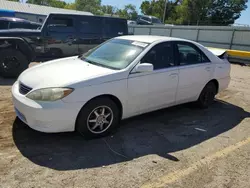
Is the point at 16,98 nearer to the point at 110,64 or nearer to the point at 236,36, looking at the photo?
the point at 110,64

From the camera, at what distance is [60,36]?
27.9ft

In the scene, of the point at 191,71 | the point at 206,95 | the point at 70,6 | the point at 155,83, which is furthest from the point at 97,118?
the point at 70,6

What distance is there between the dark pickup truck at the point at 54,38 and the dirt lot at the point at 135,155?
282cm

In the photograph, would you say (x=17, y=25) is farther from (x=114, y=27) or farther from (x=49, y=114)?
(x=49, y=114)

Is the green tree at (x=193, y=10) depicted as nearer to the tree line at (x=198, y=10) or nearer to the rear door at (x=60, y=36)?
the tree line at (x=198, y=10)

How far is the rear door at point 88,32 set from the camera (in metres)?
8.91

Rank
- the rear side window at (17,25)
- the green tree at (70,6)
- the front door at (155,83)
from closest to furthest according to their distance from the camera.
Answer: the front door at (155,83), the rear side window at (17,25), the green tree at (70,6)

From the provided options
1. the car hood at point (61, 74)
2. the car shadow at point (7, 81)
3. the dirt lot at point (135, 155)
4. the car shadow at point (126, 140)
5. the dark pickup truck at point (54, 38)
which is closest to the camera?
the dirt lot at point (135, 155)

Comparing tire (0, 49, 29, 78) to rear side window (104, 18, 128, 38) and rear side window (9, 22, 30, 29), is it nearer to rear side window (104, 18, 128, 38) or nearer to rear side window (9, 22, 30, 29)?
rear side window (104, 18, 128, 38)

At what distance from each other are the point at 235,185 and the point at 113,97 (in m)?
2.02

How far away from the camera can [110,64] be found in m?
4.07

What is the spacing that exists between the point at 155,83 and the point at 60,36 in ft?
17.6

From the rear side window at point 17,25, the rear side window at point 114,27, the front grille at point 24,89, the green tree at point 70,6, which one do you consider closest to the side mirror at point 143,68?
the front grille at point 24,89

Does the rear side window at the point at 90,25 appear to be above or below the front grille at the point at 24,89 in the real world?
above
